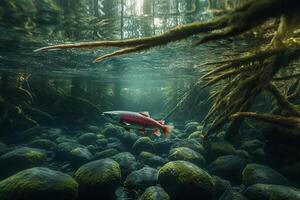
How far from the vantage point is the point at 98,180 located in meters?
7.09

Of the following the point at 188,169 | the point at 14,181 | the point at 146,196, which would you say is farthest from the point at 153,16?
the point at 14,181

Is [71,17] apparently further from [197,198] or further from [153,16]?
[197,198]

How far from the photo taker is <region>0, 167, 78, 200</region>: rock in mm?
6102

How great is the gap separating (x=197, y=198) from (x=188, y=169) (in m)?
0.73

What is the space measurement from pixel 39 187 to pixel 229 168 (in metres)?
5.49

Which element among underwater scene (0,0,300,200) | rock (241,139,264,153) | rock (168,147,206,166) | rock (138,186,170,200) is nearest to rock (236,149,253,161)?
underwater scene (0,0,300,200)

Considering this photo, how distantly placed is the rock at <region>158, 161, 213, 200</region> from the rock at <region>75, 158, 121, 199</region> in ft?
4.19

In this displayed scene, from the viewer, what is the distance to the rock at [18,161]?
9.10 meters

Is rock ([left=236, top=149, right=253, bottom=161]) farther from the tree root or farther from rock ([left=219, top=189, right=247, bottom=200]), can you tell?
the tree root

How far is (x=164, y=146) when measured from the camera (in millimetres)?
12656

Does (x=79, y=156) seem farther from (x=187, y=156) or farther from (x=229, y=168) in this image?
(x=229, y=168)

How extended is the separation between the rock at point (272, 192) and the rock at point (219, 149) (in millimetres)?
2991

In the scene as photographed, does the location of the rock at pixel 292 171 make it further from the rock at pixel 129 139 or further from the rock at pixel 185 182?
the rock at pixel 129 139

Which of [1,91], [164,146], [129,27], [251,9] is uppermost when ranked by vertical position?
[129,27]
